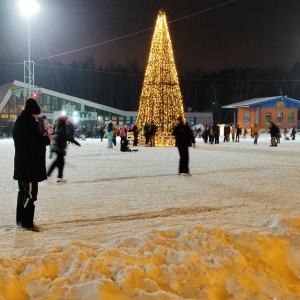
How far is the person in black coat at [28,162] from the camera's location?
18.9ft

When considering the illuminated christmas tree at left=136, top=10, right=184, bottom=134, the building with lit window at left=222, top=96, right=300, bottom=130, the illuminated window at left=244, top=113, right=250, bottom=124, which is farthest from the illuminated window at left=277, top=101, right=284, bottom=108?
the illuminated christmas tree at left=136, top=10, right=184, bottom=134

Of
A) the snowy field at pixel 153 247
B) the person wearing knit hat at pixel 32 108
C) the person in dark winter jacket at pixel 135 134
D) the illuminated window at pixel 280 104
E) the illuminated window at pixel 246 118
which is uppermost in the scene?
the illuminated window at pixel 280 104

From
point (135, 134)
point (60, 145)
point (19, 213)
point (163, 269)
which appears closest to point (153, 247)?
point (163, 269)

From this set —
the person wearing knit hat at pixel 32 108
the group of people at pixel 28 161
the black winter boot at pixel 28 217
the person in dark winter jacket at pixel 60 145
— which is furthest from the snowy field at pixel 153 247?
the person in dark winter jacket at pixel 60 145

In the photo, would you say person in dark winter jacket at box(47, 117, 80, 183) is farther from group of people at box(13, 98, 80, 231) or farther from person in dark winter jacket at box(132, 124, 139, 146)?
person in dark winter jacket at box(132, 124, 139, 146)

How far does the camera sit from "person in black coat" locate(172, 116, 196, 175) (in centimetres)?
1195

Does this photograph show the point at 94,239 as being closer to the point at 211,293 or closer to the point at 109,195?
the point at 211,293

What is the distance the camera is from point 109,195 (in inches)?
335

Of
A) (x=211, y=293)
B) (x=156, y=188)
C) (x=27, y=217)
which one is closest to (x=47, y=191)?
(x=156, y=188)

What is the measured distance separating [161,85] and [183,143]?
45.5ft

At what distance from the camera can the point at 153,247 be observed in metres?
4.41

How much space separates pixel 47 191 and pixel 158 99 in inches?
688

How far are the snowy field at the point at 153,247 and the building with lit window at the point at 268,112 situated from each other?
45.0 metres

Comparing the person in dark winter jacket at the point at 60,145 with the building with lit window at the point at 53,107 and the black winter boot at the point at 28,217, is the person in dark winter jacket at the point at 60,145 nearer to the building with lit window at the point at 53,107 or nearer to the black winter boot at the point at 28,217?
the black winter boot at the point at 28,217
